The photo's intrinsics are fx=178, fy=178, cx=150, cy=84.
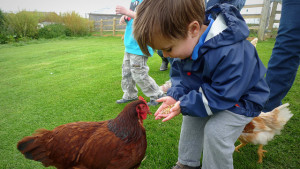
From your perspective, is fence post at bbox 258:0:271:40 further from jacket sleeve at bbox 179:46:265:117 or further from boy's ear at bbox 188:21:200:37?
boy's ear at bbox 188:21:200:37

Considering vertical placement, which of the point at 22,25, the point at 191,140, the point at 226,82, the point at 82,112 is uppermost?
the point at 22,25

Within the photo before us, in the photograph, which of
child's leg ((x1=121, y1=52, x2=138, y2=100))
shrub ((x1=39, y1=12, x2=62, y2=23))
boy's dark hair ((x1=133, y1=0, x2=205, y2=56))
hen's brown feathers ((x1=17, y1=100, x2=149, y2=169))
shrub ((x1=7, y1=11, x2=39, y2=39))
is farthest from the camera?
shrub ((x1=39, y1=12, x2=62, y2=23))

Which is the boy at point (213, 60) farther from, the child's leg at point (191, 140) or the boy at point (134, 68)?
the boy at point (134, 68)

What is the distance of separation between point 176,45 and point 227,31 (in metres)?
0.32

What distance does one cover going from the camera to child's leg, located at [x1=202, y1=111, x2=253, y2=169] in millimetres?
1193

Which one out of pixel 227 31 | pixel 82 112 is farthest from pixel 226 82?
pixel 82 112

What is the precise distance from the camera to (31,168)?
1962mm

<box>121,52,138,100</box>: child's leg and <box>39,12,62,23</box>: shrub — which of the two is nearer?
<box>121,52,138,100</box>: child's leg

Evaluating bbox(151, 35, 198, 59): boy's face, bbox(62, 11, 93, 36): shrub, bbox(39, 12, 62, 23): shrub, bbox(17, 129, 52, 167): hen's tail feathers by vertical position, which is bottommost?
bbox(17, 129, 52, 167): hen's tail feathers

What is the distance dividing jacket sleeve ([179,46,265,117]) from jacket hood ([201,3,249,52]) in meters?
0.07

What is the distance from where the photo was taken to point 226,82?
1100mm

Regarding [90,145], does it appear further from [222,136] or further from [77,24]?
[77,24]

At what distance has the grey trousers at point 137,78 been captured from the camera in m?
3.04

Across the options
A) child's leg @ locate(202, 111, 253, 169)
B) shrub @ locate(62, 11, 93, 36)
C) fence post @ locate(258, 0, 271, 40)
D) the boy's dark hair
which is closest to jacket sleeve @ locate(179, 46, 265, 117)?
child's leg @ locate(202, 111, 253, 169)
